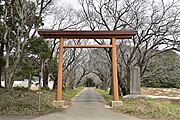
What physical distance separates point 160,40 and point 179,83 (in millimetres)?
17029

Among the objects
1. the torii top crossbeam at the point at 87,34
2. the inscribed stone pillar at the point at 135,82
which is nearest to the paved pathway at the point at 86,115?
the torii top crossbeam at the point at 87,34

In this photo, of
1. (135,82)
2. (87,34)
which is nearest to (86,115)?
(87,34)

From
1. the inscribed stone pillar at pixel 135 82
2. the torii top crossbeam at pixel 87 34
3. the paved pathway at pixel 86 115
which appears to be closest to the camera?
the paved pathway at pixel 86 115

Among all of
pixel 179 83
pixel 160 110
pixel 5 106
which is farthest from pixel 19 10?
pixel 179 83

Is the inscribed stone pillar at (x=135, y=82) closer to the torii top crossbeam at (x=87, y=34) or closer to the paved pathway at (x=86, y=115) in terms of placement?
the torii top crossbeam at (x=87, y=34)

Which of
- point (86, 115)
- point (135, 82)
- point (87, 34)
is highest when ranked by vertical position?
point (87, 34)

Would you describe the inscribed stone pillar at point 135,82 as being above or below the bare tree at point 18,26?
below

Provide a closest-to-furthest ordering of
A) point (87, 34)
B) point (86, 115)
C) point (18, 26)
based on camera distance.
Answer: point (86, 115)
point (87, 34)
point (18, 26)

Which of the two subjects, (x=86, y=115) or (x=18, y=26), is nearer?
(x=86, y=115)

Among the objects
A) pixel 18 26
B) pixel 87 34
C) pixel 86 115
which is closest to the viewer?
pixel 86 115

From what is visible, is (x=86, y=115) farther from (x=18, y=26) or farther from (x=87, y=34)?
(x=18, y=26)

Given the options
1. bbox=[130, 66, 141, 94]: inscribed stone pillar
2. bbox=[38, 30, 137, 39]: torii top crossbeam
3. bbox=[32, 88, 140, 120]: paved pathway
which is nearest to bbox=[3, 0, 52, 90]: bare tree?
bbox=[38, 30, 137, 39]: torii top crossbeam

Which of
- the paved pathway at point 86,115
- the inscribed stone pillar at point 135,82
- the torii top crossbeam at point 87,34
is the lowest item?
the paved pathway at point 86,115

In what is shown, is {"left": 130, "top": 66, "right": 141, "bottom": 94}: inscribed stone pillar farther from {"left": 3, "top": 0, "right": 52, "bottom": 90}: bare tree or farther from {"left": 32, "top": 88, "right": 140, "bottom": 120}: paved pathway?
{"left": 3, "top": 0, "right": 52, "bottom": 90}: bare tree
